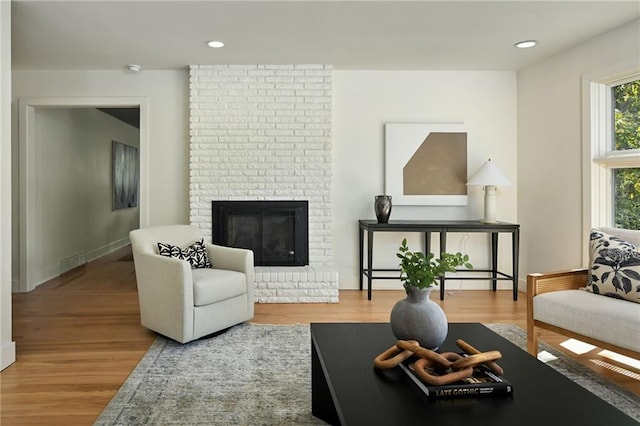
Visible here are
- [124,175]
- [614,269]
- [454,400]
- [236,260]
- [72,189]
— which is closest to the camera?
[454,400]

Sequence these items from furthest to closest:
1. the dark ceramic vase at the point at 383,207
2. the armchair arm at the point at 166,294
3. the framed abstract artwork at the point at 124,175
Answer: the framed abstract artwork at the point at 124,175
the dark ceramic vase at the point at 383,207
the armchair arm at the point at 166,294

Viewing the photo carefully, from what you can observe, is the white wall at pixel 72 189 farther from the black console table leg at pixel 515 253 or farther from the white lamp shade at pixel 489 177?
the black console table leg at pixel 515 253

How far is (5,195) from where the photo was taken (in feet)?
8.59

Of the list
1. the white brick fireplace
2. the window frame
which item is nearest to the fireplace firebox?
the white brick fireplace

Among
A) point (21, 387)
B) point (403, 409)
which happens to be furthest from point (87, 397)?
point (403, 409)

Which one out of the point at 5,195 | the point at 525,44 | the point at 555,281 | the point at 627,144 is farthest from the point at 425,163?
the point at 5,195

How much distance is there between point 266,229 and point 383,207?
1.25 metres

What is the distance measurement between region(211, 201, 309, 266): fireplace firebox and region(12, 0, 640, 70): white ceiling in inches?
58.3

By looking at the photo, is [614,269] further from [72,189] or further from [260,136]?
[72,189]

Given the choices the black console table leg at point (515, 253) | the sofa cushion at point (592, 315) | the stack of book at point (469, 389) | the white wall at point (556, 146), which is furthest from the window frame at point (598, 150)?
the stack of book at point (469, 389)

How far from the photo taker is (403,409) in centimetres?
129

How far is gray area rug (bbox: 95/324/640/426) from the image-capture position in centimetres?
199

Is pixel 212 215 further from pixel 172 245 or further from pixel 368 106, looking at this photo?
pixel 368 106

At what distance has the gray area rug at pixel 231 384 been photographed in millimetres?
1989
